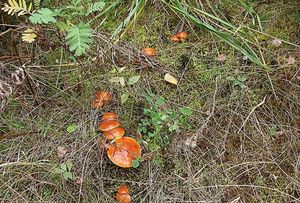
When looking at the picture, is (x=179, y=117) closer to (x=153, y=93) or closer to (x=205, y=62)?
(x=153, y=93)

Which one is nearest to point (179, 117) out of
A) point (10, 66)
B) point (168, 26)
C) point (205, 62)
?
point (205, 62)

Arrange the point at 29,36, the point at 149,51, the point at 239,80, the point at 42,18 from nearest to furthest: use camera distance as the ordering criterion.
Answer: the point at 42,18 → the point at 29,36 → the point at 239,80 → the point at 149,51

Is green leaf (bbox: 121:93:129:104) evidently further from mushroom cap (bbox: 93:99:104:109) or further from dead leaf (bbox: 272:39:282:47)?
dead leaf (bbox: 272:39:282:47)

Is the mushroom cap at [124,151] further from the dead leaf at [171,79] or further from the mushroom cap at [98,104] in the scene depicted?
the dead leaf at [171,79]

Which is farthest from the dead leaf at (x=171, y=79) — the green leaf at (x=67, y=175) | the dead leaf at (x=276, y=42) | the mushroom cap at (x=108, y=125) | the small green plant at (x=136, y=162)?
the green leaf at (x=67, y=175)

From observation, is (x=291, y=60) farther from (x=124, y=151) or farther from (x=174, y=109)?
(x=124, y=151)

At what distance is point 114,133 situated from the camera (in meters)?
2.16

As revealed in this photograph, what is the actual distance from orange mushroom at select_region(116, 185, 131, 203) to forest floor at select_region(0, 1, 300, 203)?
0.12 feet

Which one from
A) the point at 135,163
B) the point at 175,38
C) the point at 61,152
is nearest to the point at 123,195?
the point at 135,163

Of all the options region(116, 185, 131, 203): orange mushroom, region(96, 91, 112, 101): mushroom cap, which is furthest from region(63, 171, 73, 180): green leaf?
region(96, 91, 112, 101): mushroom cap

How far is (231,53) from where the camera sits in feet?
8.25

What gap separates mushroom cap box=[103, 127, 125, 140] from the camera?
2152 mm

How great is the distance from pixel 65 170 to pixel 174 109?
2.05ft

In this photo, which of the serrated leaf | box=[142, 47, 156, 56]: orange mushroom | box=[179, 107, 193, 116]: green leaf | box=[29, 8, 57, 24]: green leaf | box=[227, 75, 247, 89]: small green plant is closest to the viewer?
box=[29, 8, 57, 24]: green leaf
